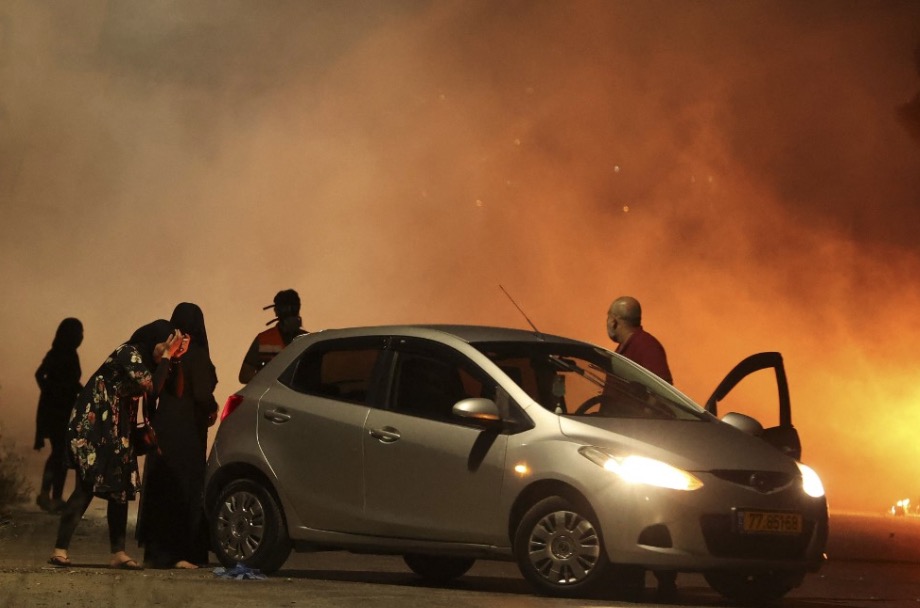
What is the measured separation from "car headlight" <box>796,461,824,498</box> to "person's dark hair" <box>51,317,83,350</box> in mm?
10516

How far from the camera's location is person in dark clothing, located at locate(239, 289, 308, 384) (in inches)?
584

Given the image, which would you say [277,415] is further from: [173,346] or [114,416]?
[114,416]

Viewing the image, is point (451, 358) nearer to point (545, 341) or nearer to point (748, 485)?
point (545, 341)

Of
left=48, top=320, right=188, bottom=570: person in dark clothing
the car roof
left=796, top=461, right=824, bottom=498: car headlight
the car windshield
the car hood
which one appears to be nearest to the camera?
the car hood

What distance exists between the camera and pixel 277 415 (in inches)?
514

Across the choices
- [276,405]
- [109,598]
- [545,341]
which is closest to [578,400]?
[545,341]

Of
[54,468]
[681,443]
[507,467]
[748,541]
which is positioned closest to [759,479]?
[748,541]

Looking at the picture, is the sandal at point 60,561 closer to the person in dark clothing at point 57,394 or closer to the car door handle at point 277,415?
the car door handle at point 277,415

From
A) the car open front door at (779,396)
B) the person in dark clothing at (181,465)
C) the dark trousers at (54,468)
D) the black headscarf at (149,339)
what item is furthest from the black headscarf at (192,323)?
the dark trousers at (54,468)

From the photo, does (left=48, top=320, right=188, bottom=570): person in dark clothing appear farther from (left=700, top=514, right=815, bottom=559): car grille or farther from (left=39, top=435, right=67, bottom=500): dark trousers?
(left=39, top=435, right=67, bottom=500): dark trousers

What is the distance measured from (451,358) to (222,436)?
1911 millimetres

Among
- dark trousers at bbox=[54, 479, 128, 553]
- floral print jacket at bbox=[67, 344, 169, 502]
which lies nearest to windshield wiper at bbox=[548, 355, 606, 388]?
floral print jacket at bbox=[67, 344, 169, 502]

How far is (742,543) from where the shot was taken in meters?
11.4

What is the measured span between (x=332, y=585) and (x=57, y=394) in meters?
8.83
